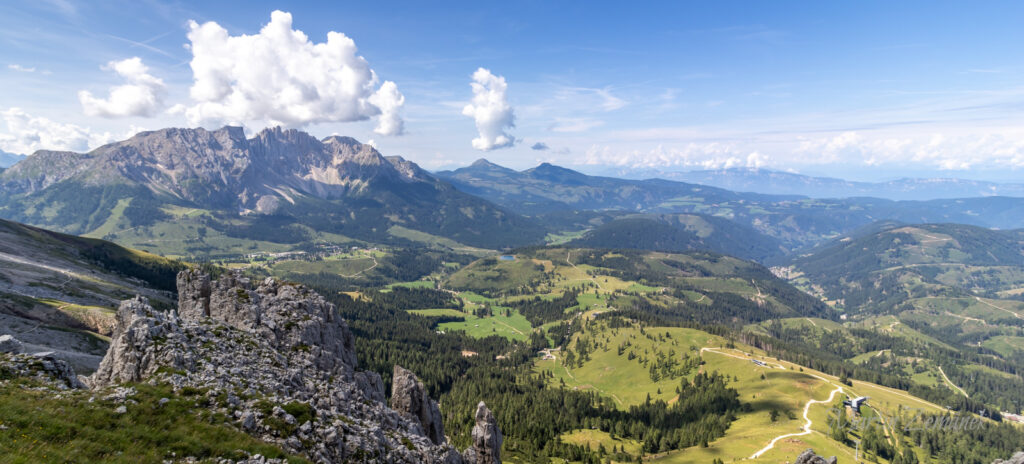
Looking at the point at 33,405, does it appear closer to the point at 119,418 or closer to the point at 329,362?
the point at 119,418

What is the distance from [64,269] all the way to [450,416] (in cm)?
17298

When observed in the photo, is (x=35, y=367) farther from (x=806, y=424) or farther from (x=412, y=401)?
(x=806, y=424)

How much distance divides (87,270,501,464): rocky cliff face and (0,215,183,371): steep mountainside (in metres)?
50.0

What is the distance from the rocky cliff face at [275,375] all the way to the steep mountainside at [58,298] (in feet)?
164

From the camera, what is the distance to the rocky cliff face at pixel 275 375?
3656cm

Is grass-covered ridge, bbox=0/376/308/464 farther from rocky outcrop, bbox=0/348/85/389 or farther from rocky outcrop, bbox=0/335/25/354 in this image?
rocky outcrop, bbox=0/335/25/354

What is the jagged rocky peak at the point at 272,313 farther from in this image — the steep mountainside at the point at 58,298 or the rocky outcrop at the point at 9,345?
the steep mountainside at the point at 58,298

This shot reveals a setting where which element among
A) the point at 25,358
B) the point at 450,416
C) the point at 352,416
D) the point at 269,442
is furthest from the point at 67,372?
the point at 450,416

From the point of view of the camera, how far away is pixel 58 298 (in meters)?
134

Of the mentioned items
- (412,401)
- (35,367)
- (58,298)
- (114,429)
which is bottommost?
(412,401)

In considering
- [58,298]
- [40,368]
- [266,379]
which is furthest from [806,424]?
[58,298]

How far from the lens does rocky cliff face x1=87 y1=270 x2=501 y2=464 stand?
36562 millimetres

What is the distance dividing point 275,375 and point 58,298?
488 feet

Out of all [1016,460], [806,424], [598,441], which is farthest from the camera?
[598,441]
